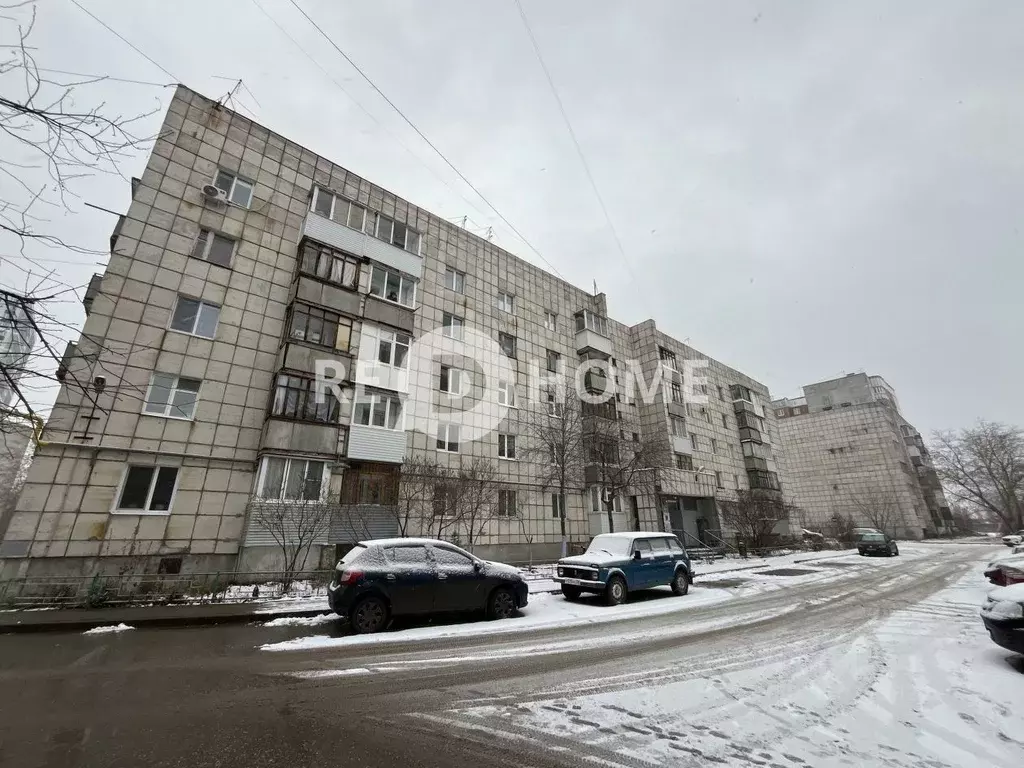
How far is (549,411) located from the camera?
2388 cm

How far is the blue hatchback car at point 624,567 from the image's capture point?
449 inches

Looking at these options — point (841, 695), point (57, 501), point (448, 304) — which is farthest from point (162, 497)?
point (841, 695)

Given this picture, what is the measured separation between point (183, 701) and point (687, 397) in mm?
35078

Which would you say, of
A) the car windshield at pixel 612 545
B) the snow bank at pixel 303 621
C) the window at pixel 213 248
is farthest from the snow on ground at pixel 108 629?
the window at pixel 213 248

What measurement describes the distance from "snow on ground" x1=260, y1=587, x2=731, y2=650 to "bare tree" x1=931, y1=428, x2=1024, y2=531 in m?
63.8

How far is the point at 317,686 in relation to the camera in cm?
526

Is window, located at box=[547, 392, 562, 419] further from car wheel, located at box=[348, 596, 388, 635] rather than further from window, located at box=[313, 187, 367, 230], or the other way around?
car wheel, located at box=[348, 596, 388, 635]

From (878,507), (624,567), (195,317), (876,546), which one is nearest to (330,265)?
(195,317)

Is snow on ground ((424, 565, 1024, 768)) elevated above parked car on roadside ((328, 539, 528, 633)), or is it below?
below

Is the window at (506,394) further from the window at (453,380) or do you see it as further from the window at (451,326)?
the window at (451,326)

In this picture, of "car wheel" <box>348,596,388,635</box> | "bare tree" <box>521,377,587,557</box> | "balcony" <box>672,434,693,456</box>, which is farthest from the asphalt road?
"balcony" <box>672,434,693,456</box>

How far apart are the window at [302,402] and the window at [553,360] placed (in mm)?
13976

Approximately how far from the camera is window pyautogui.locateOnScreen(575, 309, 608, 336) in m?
A: 28.8

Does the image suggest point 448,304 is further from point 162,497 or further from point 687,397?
point 687,397
